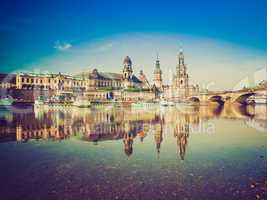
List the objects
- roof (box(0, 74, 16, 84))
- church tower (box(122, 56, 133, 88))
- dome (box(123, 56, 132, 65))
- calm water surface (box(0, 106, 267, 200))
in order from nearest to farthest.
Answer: calm water surface (box(0, 106, 267, 200)) → roof (box(0, 74, 16, 84)) → dome (box(123, 56, 132, 65)) → church tower (box(122, 56, 133, 88))

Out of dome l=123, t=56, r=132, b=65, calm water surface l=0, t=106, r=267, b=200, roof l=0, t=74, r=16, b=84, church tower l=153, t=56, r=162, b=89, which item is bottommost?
calm water surface l=0, t=106, r=267, b=200

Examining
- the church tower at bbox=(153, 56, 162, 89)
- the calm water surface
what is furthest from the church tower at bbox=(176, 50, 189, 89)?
the calm water surface

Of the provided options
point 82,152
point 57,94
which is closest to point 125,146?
point 82,152

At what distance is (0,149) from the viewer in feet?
41.0

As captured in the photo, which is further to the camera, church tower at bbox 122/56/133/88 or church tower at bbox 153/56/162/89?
church tower at bbox 153/56/162/89

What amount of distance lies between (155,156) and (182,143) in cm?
380

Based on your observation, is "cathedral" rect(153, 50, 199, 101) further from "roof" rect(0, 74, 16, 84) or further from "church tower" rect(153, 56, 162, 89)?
"roof" rect(0, 74, 16, 84)

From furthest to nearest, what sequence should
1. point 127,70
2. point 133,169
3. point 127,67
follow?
point 127,70 < point 127,67 < point 133,169

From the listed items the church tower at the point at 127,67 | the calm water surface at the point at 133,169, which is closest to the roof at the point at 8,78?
the church tower at the point at 127,67

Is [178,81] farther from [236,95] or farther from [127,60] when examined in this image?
[236,95]

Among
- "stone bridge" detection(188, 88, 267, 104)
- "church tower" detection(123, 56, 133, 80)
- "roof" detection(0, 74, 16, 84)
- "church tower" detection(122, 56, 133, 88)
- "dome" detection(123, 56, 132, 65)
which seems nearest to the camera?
"stone bridge" detection(188, 88, 267, 104)

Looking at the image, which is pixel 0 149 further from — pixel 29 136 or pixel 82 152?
pixel 82 152

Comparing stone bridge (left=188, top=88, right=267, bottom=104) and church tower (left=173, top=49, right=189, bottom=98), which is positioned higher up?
church tower (left=173, top=49, right=189, bottom=98)

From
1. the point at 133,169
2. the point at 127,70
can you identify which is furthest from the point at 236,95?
the point at 133,169
